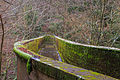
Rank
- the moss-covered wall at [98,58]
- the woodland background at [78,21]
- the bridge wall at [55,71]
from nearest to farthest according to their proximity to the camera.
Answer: the bridge wall at [55,71], the moss-covered wall at [98,58], the woodland background at [78,21]

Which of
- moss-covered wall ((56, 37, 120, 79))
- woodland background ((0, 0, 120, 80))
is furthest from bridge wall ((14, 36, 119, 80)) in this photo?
woodland background ((0, 0, 120, 80))

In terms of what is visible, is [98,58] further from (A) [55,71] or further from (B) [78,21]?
(B) [78,21]

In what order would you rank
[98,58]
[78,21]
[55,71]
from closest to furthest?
[55,71]
[98,58]
[78,21]

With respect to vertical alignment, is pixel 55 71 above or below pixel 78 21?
above

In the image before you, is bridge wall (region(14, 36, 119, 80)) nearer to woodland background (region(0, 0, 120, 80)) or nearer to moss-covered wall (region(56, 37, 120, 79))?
moss-covered wall (region(56, 37, 120, 79))

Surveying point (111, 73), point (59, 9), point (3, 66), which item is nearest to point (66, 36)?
point (59, 9)

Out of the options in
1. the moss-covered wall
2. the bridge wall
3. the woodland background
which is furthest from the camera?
the woodland background

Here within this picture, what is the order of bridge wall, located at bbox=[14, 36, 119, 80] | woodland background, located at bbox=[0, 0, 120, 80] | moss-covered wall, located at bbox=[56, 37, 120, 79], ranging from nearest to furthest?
bridge wall, located at bbox=[14, 36, 119, 80] < moss-covered wall, located at bbox=[56, 37, 120, 79] < woodland background, located at bbox=[0, 0, 120, 80]

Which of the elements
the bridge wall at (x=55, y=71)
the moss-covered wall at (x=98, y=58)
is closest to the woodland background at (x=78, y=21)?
the moss-covered wall at (x=98, y=58)

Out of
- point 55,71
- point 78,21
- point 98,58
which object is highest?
point 55,71

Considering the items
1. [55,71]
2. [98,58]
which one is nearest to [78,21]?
[98,58]

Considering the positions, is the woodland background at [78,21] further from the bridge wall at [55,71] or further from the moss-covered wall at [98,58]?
the bridge wall at [55,71]

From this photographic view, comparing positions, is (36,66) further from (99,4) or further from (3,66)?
(3,66)

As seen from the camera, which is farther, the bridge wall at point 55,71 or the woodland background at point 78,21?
the woodland background at point 78,21
